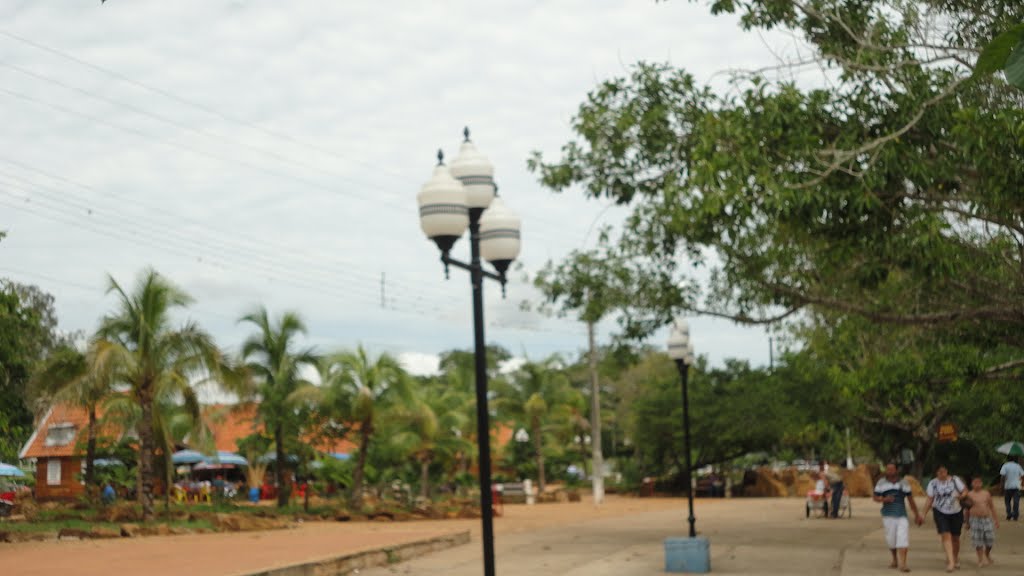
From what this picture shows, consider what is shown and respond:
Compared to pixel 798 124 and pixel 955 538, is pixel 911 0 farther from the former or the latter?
pixel 955 538

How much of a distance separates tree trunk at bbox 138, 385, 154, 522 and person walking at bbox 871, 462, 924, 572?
18382 mm

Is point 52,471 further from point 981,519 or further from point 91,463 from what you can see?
point 981,519

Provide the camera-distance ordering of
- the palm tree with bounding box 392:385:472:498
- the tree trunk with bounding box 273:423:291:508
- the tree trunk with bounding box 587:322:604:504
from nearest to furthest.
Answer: the tree trunk with bounding box 273:423:291:508 < the palm tree with bounding box 392:385:472:498 < the tree trunk with bounding box 587:322:604:504

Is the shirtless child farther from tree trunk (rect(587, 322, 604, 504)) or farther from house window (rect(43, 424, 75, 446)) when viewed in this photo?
house window (rect(43, 424, 75, 446))

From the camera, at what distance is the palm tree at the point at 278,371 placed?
34719 millimetres

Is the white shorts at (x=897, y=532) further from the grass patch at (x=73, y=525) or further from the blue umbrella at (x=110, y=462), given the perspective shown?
the blue umbrella at (x=110, y=462)

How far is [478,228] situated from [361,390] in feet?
87.3

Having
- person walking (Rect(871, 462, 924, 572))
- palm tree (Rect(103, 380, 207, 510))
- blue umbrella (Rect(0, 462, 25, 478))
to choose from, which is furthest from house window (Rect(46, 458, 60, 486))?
person walking (Rect(871, 462, 924, 572))

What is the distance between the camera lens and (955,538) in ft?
51.8

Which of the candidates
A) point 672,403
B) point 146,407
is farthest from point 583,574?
point 672,403

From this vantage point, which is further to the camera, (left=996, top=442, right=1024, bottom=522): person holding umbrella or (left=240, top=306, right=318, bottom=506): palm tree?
(left=240, top=306, right=318, bottom=506): palm tree

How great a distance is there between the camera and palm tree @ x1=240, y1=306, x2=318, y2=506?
34.7 metres

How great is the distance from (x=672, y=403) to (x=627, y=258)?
85.6 ft

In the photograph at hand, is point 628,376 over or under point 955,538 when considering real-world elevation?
over
